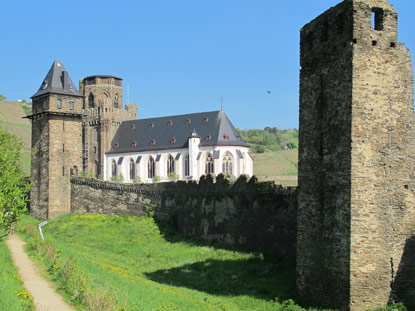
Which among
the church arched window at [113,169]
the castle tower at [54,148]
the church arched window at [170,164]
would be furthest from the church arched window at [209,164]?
the castle tower at [54,148]

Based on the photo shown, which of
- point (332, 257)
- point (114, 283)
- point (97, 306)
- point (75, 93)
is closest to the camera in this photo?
point (97, 306)

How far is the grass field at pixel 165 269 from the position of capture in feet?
52.9

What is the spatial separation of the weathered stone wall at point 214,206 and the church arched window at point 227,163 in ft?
64.6

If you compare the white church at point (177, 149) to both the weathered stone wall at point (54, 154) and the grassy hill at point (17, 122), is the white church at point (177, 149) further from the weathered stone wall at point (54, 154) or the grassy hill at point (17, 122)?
the grassy hill at point (17, 122)

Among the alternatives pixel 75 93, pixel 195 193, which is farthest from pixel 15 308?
pixel 75 93

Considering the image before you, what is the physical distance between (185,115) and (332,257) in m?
46.2

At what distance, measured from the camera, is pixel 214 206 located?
1120 inches

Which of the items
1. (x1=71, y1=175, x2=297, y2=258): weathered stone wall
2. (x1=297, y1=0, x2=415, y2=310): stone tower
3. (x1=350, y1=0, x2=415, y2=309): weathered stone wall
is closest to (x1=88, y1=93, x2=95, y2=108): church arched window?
(x1=71, y1=175, x2=297, y2=258): weathered stone wall

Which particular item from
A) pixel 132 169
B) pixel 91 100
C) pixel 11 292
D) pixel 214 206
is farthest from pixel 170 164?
pixel 11 292

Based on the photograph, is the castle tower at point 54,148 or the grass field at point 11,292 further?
the castle tower at point 54,148

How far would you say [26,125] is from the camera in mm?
107938

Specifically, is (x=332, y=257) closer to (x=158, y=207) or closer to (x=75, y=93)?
(x=158, y=207)

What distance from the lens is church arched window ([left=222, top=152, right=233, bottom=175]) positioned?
57156mm

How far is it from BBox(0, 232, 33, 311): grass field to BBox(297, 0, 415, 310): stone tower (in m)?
8.87
